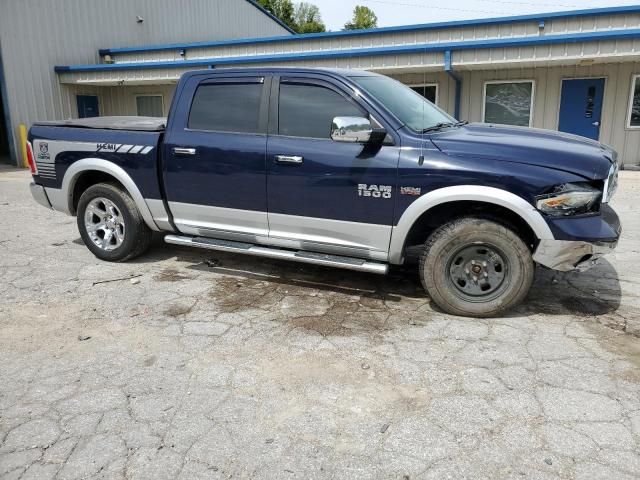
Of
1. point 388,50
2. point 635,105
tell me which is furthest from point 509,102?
point 388,50

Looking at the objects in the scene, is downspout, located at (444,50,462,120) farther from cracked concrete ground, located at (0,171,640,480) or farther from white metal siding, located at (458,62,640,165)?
cracked concrete ground, located at (0,171,640,480)

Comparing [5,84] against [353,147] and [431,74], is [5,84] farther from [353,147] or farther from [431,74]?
[353,147]

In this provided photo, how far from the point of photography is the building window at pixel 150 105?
61.8ft

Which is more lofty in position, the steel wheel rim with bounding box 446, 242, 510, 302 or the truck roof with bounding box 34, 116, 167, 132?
the truck roof with bounding box 34, 116, 167, 132

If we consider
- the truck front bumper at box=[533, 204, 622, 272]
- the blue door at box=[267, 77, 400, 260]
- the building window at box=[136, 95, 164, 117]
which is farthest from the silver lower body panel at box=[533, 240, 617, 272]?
the building window at box=[136, 95, 164, 117]

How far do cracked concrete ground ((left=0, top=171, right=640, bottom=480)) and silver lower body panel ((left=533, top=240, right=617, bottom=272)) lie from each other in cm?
52

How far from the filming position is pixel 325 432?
285 centimetres

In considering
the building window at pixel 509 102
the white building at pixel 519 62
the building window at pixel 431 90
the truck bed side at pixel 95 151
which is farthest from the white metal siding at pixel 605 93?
the truck bed side at pixel 95 151

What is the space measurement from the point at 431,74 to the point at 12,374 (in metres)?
13.4

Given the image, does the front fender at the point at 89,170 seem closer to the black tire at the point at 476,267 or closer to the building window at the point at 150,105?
the black tire at the point at 476,267

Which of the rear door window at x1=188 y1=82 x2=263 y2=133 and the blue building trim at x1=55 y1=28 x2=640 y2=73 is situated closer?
the rear door window at x1=188 y1=82 x2=263 y2=133

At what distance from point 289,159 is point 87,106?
17.0m

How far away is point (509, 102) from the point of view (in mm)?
13953

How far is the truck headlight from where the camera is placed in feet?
12.5
